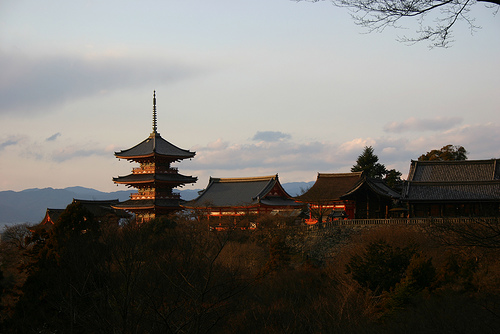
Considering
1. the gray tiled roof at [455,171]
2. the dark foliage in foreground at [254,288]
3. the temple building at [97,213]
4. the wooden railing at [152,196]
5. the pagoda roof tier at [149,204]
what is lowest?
the dark foliage in foreground at [254,288]

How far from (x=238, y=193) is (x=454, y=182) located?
61.6 feet

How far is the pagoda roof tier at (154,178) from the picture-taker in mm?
47781

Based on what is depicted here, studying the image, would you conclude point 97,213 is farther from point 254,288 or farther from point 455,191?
point 455,191

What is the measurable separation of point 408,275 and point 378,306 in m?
1.78

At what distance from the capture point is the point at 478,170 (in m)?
37.7

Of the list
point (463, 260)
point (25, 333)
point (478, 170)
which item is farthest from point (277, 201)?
point (25, 333)

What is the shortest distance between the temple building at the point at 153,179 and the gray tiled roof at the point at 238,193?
7.63 ft

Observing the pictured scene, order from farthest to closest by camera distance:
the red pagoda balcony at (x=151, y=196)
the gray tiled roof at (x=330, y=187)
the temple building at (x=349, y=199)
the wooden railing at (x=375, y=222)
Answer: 1. the red pagoda balcony at (x=151, y=196)
2. the gray tiled roof at (x=330, y=187)
3. the temple building at (x=349, y=199)
4. the wooden railing at (x=375, y=222)

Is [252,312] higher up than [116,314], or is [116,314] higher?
[116,314]

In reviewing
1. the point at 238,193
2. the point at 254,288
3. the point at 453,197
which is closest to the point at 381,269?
the point at 254,288

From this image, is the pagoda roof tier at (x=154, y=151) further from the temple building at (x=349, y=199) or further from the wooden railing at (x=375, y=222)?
the wooden railing at (x=375, y=222)

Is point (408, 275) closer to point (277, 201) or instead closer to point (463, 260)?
point (463, 260)

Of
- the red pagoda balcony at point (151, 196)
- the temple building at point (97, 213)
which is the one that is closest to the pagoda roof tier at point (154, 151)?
the red pagoda balcony at point (151, 196)

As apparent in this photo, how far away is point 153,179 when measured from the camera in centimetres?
4734
